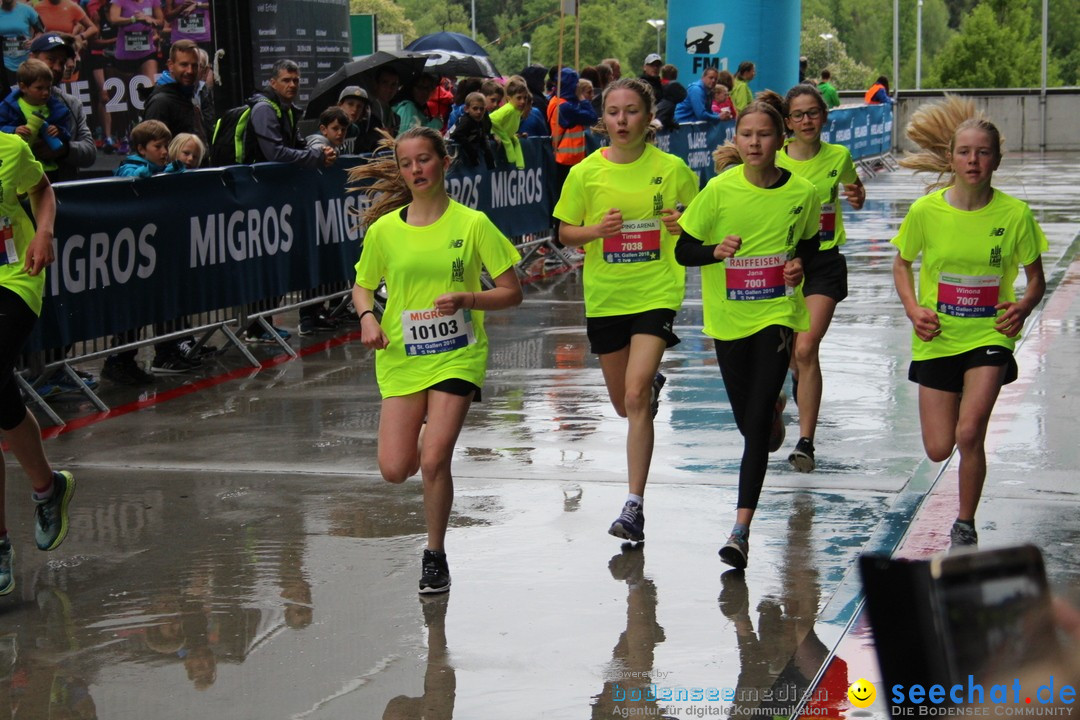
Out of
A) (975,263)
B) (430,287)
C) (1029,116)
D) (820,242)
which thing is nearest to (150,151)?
(820,242)

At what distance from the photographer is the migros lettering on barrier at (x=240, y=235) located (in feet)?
33.8

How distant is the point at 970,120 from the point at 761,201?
98cm

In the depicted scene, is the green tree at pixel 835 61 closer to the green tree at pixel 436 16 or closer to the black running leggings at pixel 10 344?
the green tree at pixel 436 16

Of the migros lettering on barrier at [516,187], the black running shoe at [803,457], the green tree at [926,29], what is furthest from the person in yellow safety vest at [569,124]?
the green tree at [926,29]

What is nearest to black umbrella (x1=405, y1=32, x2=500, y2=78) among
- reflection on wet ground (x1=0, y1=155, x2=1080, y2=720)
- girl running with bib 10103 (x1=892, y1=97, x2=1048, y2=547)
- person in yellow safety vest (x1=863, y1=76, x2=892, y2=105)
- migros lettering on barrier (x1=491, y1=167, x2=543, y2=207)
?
migros lettering on barrier (x1=491, y1=167, x2=543, y2=207)

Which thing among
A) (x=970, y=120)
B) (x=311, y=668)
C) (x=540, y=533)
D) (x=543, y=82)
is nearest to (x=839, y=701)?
(x=311, y=668)

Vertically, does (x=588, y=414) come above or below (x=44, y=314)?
below

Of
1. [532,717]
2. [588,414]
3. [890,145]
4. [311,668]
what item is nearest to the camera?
[532,717]

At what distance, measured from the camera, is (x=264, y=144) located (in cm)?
1131

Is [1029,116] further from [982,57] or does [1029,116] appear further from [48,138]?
[48,138]

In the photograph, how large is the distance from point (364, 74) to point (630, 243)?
29.1 ft

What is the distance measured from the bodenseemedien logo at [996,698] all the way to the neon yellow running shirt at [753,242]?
14.1 ft

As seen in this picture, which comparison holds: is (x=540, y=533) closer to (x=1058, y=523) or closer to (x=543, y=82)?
(x=1058, y=523)

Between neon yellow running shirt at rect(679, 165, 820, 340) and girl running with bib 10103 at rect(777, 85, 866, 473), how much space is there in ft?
4.32
